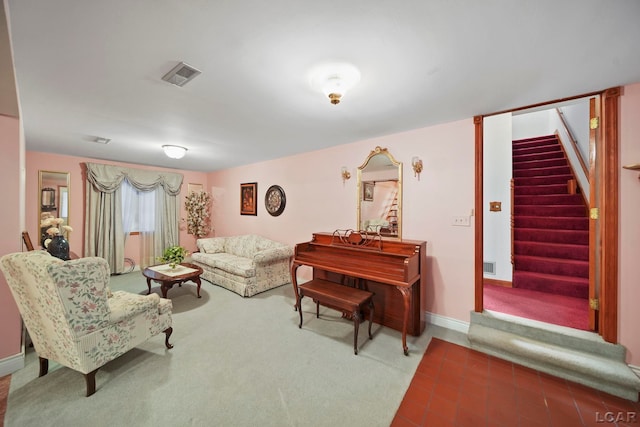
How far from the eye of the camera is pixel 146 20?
124 centimetres

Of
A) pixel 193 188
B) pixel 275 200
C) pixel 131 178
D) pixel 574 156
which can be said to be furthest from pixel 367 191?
pixel 131 178

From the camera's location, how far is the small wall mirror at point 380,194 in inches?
119

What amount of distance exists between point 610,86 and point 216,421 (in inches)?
155

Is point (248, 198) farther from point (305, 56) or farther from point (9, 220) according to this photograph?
point (305, 56)

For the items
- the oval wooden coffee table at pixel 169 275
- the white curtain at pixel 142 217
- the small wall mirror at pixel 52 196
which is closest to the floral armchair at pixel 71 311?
the oval wooden coffee table at pixel 169 275

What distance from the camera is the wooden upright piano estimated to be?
7.69 ft

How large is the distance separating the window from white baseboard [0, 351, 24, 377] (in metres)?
3.41

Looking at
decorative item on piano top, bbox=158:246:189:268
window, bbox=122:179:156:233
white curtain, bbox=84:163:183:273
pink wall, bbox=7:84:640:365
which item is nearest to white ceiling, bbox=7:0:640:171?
pink wall, bbox=7:84:640:365

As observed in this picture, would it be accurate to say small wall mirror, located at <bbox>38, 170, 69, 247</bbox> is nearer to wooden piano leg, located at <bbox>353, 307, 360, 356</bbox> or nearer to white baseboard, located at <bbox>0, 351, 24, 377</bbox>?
white baseboard, located at <bbox>0, 351, 24, 377</bbox>

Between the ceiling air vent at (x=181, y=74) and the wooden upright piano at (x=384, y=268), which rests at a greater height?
the ceiling air vent at (x=181, y=74)

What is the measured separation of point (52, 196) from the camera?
13.7 ft

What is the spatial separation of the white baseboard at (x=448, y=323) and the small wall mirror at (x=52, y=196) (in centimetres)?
625

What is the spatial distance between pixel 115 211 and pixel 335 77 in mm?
5386

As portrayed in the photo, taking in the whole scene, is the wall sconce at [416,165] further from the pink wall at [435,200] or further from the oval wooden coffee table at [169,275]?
the oval wooden coffee table at [169,275]
